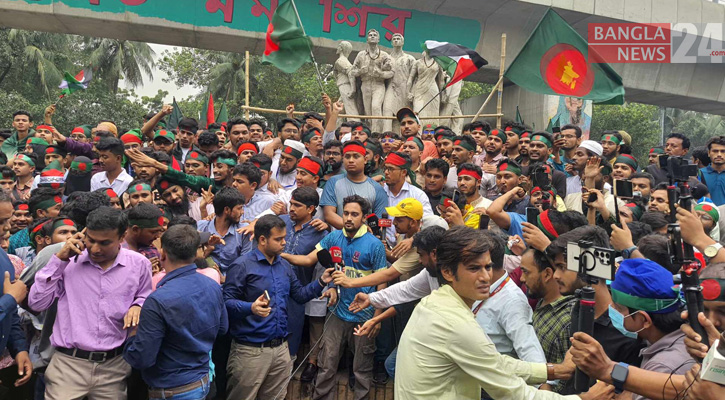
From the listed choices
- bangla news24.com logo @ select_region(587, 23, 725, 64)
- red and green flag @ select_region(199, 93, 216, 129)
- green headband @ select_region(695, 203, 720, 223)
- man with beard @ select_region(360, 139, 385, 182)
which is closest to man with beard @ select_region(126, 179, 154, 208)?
man with beard @ select_region(360, 139, 385, 182)

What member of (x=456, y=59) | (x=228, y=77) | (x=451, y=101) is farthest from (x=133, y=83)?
(x=456, y=59)

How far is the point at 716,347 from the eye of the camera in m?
2.01

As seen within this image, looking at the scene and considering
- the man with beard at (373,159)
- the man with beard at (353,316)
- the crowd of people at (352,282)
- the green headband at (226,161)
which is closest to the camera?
the crowd of people at (352,282)

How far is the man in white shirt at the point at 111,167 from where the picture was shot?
246 inches

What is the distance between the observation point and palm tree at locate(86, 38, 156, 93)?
33562mm

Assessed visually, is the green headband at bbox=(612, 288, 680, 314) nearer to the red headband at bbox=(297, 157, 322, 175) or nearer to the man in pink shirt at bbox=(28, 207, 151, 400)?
the man in pink shirt at bbox=(28, 207, 151, 400)

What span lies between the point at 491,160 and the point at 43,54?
91.4 feet

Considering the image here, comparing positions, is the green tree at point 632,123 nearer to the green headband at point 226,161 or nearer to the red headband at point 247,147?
the red headband at point 247,147

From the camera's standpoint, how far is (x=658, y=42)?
59.0 feet

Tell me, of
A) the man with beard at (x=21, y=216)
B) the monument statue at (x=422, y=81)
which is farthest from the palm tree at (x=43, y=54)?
the man with beard at (x=21, y=216)

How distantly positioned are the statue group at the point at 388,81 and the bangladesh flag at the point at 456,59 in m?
1.52

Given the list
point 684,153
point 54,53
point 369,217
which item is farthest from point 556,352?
point 54,53

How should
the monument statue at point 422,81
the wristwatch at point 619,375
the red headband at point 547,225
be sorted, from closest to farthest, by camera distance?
the wristwatch at point 619,375, the red headband at point 547,225, the monument statue at point 422,81

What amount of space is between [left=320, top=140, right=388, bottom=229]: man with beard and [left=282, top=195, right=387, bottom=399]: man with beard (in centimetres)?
80
